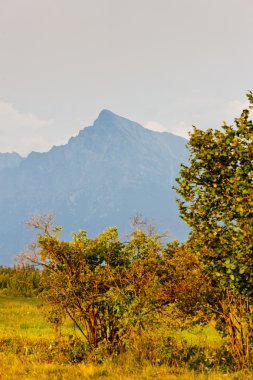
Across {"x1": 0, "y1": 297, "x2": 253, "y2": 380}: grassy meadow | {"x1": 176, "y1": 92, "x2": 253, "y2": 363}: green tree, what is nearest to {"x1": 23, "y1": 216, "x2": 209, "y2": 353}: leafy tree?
{"x1": 0, "y1": 297, "x2": 253, "y2": 380}: grassy meadow

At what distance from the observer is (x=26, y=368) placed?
446 inches

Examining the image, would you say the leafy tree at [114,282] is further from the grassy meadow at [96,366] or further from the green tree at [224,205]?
the green tree at [224,205]

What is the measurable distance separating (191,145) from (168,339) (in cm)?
576

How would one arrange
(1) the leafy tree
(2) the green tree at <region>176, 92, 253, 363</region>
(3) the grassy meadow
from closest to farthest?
(2) the green tree at <region>176, 92, 253, 363</region>
(3) the grassy meadow
(1) the leafy tree

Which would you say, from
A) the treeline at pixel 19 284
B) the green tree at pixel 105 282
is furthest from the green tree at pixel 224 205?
the treeline at pixel 19 284

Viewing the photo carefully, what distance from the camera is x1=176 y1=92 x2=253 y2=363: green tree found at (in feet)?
28.0

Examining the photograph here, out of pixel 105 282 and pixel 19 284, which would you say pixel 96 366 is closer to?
pixel 105 282

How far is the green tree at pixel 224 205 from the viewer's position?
8.54 metres

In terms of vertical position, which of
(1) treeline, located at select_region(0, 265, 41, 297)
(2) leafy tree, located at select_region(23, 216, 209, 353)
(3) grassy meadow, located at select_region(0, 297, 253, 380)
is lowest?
(3) grassy meadow, located at select_region(0, 297, 253, 380)

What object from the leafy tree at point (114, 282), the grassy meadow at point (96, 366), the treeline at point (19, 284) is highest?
the treeline at point (19, 284)

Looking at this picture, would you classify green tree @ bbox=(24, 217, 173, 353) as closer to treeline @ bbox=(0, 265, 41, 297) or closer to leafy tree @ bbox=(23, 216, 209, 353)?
leafy tree @ bbox=(23, 216, 209, 353)

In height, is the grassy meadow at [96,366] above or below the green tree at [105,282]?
below

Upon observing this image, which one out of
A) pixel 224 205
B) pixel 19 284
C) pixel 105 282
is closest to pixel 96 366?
pixel 105 282

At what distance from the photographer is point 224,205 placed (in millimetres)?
9156
